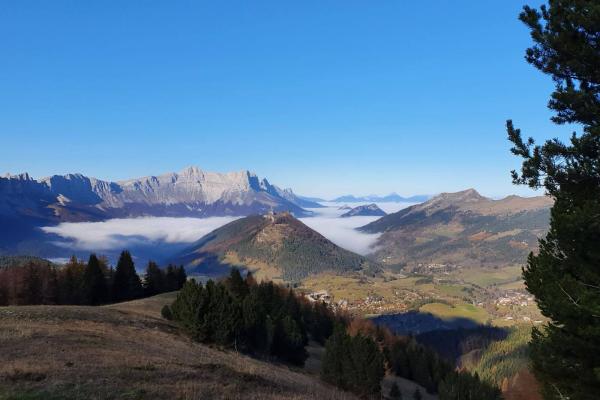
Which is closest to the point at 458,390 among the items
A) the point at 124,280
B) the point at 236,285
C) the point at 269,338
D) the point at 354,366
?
the point at 354,366

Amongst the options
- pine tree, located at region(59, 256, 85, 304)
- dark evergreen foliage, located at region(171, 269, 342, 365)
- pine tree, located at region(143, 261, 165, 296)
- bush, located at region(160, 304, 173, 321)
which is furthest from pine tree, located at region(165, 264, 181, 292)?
bush, located at region(160, 304, 173, 321)

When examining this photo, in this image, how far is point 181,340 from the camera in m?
48.0

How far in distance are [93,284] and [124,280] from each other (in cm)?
922

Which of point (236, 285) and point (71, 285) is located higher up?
point (71, 285)

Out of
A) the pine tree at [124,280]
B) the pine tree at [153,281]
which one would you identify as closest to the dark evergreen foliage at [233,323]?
the pine tree at [124,280]

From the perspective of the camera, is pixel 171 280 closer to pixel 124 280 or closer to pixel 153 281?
pixel 153 281

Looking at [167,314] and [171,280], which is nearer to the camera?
[167,314]

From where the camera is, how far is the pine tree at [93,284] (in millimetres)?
87875

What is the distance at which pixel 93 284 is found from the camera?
90062 mm

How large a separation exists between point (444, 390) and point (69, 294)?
75.6 m

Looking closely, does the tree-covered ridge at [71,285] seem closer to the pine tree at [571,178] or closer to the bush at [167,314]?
the bush at [167,314]

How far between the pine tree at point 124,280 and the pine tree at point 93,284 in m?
4.04

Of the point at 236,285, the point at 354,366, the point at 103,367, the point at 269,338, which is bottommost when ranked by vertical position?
the point at 354,366

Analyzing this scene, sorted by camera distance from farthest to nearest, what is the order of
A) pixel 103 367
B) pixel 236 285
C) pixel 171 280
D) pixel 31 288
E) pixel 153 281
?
pixel 171 280 < pixel 153 281 < pixel 236 285 < pixel 31 288 < pixel 103 367
